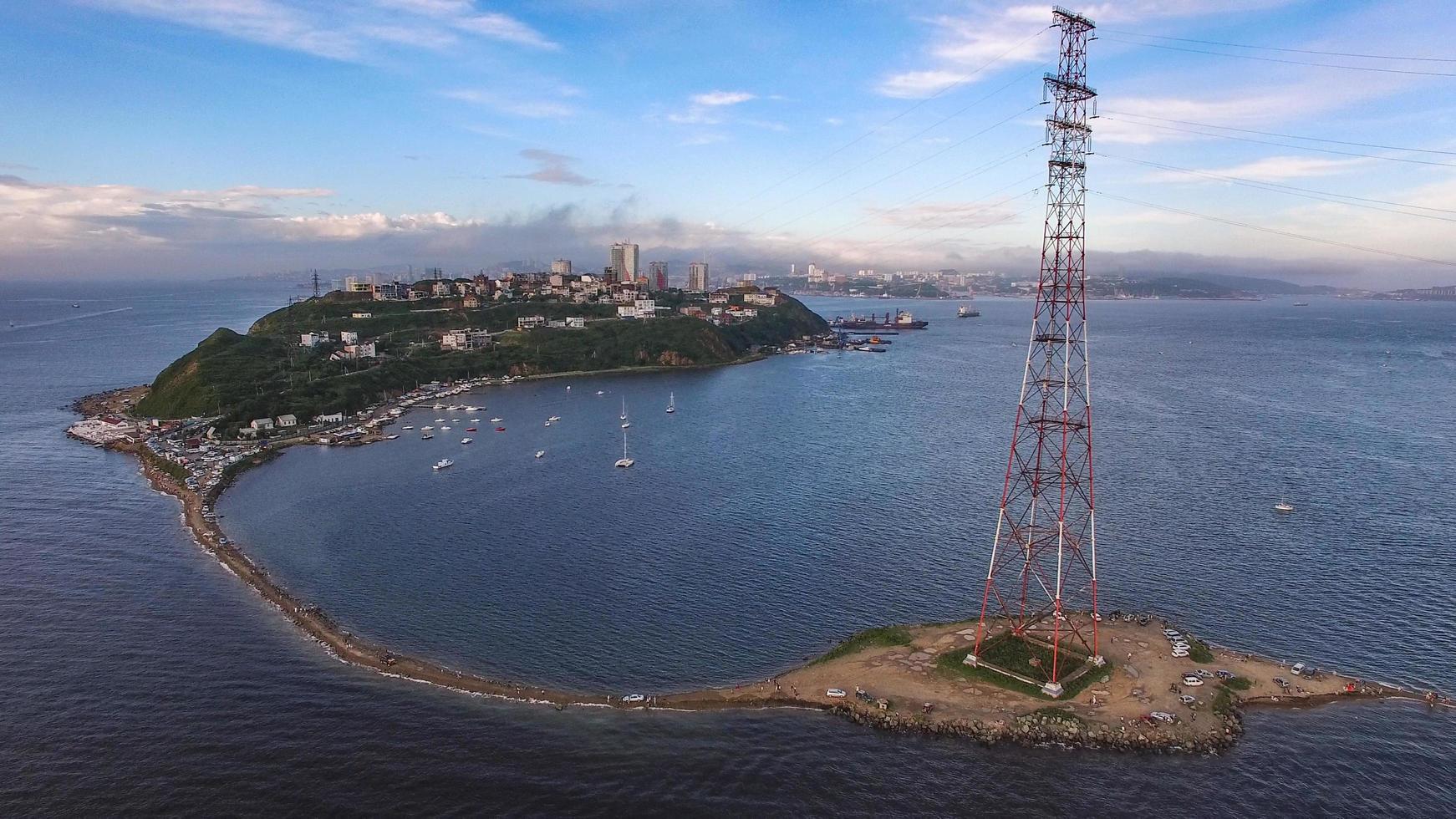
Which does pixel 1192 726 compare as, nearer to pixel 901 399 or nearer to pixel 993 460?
pixel 993 460

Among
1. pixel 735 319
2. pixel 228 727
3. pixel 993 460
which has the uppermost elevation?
pixel 735 319

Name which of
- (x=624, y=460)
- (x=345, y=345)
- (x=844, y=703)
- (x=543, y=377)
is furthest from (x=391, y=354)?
(x=844, y=703)

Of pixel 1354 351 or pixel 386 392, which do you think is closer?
pixel 386 392

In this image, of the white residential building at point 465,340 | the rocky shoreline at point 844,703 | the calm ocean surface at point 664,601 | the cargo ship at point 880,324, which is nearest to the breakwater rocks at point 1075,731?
the rocky shoreline at point 844,703

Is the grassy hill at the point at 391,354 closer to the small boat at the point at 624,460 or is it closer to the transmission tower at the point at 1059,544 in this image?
the small boat at the point at 624,460

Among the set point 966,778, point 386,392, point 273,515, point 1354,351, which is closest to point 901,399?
point 386,392

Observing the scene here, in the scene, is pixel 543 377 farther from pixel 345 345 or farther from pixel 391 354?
pixel 345 345
